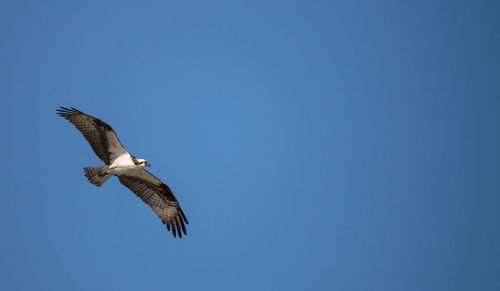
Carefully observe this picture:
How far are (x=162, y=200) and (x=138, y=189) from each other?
0.75m

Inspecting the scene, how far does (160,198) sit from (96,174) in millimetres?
2047

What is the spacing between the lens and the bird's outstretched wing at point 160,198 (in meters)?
12.4

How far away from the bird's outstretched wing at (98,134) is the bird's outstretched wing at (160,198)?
3.83 feet

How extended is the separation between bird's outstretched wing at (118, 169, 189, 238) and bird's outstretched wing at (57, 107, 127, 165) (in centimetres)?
117

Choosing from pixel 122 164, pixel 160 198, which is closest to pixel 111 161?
pixel 122 164

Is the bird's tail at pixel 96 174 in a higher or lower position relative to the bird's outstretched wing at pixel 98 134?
lower

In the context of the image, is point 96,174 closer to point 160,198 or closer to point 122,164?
point 122,164

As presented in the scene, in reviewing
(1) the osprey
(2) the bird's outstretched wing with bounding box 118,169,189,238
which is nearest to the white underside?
(1) the osprey

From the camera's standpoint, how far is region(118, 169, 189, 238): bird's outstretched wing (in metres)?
12.4

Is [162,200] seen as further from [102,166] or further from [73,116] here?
[73,116]

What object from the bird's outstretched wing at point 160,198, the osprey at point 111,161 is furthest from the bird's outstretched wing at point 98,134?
the bird's outstretched wing at point 160,198

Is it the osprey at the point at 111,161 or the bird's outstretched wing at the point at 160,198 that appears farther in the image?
the bird's outstretched wing at the point at 160,198

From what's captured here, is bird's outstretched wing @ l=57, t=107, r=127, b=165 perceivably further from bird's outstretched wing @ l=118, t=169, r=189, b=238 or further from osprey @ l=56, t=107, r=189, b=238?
bird's outstretched wing @ l=118, t=169, r=189, b=238

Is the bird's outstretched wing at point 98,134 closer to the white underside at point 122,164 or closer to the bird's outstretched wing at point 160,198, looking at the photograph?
the white underside at point 122,164
